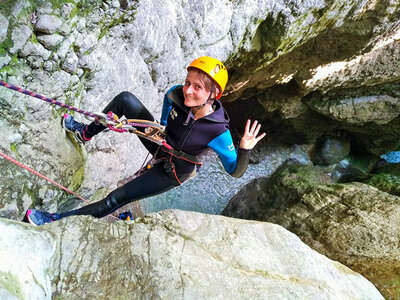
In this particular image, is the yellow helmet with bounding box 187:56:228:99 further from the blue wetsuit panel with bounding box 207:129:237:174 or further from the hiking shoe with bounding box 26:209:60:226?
the hiking shoe with bounding box 26:209:60:226

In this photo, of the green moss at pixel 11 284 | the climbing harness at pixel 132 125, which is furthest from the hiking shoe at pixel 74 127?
the green moss at pixel 11 284

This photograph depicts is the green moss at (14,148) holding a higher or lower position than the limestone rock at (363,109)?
higher

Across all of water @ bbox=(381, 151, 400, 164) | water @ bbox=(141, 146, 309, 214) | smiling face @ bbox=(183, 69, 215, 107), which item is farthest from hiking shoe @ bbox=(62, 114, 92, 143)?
water @ bbox=(381, 151, 400, 164)

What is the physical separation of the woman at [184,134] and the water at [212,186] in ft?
12.8

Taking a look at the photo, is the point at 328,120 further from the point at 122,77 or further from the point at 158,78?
the point at 122,77

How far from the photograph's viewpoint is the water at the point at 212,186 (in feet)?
26.0

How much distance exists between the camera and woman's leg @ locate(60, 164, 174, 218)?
2.99 metres

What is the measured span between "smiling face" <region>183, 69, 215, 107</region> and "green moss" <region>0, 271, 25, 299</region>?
189 cm

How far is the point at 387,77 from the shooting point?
313 inches

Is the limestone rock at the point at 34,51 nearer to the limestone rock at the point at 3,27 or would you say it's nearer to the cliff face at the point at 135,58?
the cliff face at the point at 135,58

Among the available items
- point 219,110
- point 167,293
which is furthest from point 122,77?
point 167,293

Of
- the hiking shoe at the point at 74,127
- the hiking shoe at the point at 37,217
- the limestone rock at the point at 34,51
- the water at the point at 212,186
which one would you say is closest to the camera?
the limestone rock at the point at 34,51

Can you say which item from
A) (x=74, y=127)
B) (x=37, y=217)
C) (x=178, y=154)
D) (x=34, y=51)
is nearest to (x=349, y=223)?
(x=178, y=154)

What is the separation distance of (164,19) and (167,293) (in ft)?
10.7
